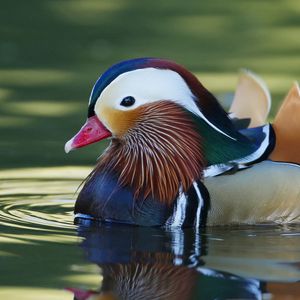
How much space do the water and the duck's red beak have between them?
1.36 ft

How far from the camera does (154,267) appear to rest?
6492 millimetres

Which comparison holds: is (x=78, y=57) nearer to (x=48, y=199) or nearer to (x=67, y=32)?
(x=67, y=32)

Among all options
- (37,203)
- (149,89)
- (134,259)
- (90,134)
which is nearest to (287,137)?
(149,89)

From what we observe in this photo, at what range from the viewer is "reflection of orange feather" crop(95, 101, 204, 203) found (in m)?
7.43

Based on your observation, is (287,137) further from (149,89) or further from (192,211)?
(149,89)

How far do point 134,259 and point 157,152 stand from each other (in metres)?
1.09

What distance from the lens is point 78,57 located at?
38.6 ft

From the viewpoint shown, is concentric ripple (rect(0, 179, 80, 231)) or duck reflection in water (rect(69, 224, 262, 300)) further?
concentric ripple (rect(0, 179, 80, 231))

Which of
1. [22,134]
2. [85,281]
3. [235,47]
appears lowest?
[85,281]

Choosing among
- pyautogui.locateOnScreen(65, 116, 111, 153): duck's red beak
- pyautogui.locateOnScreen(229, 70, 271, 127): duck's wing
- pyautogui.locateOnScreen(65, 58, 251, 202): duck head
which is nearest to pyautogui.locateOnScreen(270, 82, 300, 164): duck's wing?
pyautogui.locateOnScreen(65, 58, 251, 202): duck head

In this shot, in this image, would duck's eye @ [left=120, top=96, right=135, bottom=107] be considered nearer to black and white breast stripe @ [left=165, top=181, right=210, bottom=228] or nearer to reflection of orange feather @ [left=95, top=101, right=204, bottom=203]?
reflection of orange feather @ [left=95, top=101, right=204, bottom=203]

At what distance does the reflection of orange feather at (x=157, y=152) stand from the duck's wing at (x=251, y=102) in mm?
1166

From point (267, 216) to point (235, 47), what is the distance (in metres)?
4.96

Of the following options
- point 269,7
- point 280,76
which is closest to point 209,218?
point 280,76
